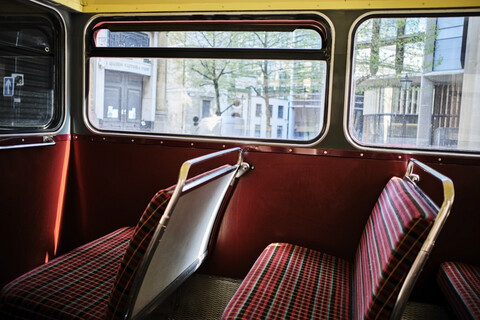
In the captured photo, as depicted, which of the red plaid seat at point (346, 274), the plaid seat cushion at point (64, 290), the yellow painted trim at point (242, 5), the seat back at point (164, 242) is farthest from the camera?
the yellow painted trim at point (242, 5)

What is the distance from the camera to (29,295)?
1882mm

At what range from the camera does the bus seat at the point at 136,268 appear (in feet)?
5.41

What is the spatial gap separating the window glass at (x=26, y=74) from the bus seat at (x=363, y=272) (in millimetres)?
1729

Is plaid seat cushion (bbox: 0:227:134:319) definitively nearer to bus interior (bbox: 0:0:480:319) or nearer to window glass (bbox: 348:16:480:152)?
bus interior (bbox: 0:0:480:319)

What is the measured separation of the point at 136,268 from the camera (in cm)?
166

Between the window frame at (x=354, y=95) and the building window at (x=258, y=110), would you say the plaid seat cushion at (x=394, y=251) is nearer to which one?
the window frame at (x=354, y=95)

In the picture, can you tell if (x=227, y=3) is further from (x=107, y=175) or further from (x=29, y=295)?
(x=29, y=295)

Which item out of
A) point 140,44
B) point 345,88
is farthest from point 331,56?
point 140,44

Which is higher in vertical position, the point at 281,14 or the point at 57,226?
the point at 281,14

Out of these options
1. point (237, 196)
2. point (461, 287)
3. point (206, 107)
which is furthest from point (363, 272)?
point (206, 107)

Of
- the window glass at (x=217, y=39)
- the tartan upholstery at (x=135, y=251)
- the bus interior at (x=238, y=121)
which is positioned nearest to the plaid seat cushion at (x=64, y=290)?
the tartan upholstery at (x=135, y=251)

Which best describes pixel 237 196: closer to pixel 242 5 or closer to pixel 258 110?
pixel 258 110

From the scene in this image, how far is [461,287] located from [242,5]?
2.06 m

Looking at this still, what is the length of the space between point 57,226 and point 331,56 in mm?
2227
